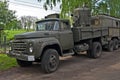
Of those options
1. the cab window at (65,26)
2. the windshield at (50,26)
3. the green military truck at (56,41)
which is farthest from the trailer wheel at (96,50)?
the windshield at (50,26)

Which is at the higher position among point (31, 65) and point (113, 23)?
point (113, 23)

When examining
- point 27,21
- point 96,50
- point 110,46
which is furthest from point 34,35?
point 27,21

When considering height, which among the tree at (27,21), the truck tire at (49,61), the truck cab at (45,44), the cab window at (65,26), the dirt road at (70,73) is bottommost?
the dirt road at (70,73)

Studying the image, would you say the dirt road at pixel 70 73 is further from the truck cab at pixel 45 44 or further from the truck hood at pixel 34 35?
the truck hood at pixel 34 35

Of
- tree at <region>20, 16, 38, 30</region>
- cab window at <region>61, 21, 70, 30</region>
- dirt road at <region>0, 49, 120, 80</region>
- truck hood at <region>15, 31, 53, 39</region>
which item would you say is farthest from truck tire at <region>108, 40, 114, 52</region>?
tree at <region>20, 16, 38, 30</region>

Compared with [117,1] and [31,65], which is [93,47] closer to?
[31,65]

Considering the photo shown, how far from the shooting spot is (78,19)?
13578mm

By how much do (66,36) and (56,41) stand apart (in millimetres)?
1074

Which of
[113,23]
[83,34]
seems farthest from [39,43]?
[113,23]

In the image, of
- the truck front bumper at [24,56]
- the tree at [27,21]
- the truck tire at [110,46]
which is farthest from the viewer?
the tree at [27,21]

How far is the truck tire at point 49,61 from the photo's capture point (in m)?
9.42

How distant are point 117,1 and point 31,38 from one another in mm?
15971

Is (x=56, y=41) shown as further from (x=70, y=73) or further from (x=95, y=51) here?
(x=95, y=51)

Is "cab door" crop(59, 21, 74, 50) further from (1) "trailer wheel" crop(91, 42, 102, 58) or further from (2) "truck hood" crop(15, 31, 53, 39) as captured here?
(1) "trailer wheel" crop(91, 42, 102, 58)
